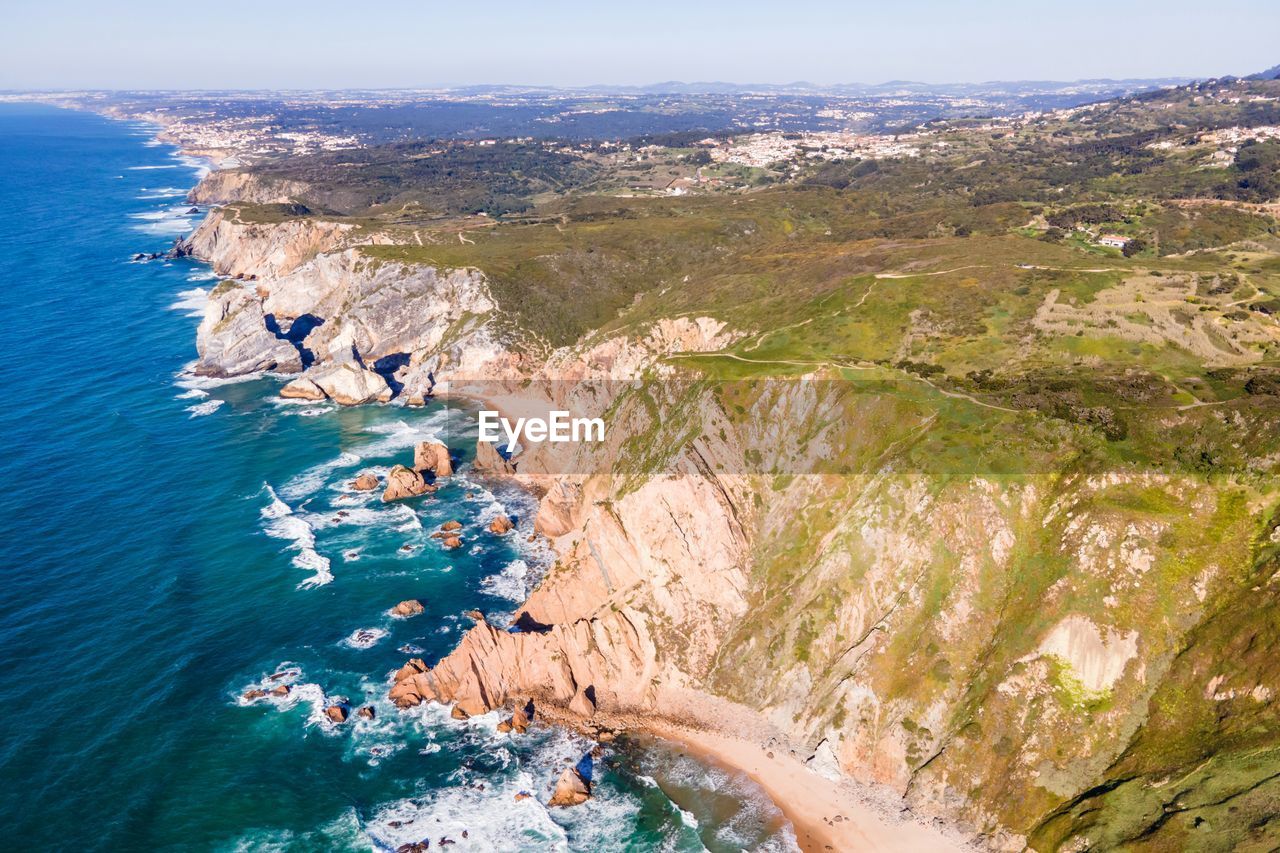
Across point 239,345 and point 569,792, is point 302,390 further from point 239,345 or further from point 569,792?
point 569,792

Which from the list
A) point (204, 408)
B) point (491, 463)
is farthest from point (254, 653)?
point (204, 408)

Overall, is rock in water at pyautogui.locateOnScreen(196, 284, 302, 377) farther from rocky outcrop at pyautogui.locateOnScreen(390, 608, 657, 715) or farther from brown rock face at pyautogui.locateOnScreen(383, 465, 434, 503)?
rocky outcrop at pyautogui.locateOnScreen(390, 608, 657, 715)

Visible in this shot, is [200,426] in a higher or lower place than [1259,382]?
lower

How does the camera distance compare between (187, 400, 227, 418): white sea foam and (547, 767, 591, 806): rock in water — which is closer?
(547, 767, 591, 806): rock in water

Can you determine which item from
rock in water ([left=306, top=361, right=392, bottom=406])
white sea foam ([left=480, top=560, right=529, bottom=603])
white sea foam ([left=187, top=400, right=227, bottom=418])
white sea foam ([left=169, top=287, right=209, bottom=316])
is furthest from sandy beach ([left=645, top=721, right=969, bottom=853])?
white sea foam ([left=169, top=287, right=209, bottom=316])

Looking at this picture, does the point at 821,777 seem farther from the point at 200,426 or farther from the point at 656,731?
the point at 200,426

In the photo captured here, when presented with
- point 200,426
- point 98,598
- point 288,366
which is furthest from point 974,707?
point 288,366

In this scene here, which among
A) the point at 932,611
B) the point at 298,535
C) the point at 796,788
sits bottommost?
Result: the point at 796,788
